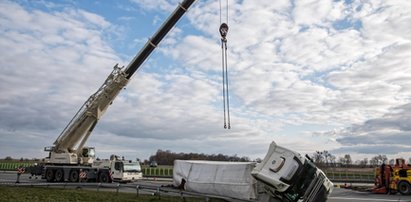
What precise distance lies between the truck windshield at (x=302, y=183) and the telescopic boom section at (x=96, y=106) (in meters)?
14.5

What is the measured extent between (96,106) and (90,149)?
4227 millimetres

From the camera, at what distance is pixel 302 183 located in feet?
43.3

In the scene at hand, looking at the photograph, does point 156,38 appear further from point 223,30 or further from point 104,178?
point 104,178

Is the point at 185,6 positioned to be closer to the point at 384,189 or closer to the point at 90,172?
the point at 90,172

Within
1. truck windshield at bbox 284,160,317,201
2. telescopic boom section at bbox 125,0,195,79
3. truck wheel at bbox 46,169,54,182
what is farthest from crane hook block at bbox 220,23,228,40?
truck wheel at bbox 46,169,54,182

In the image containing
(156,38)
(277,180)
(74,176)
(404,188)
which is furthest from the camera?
(74,176)

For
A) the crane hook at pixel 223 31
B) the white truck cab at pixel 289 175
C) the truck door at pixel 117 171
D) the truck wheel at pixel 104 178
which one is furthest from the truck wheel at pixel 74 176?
the white truck cab at pixel 289 175

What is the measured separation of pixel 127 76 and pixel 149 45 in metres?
2.75

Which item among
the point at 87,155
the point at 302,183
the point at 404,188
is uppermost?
the point at 87,155

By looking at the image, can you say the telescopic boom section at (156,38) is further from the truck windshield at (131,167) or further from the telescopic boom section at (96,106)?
the truck windshield at (131,167)

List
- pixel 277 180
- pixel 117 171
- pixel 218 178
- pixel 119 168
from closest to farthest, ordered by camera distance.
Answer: pixel 277 180 < pixel 218 178 < pixel 117 171 < pixel 119 168

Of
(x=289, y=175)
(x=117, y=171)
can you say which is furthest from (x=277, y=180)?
(x=117, y=171)

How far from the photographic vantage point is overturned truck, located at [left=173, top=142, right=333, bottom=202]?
1288cm

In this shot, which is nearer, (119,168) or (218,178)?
(218,178)
